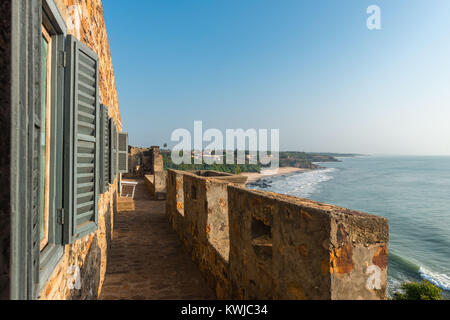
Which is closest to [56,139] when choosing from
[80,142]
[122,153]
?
[80,142]

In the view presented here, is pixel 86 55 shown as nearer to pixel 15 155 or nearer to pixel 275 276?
pixel 15 155

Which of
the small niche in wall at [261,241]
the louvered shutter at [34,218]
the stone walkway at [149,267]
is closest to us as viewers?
the louvered shutter at [34,218]

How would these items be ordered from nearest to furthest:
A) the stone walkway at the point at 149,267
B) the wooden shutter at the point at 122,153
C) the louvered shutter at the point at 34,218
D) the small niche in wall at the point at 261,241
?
the louvered shutter at the point at 34,218 → the small niche in wall at the point at 261,241 → the stone walkway at the point at 149,267 → the wooden shutter at the point at 122,153

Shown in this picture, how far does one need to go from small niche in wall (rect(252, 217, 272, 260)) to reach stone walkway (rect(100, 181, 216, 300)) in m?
1.78

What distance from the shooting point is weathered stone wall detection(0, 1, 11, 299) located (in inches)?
34.8

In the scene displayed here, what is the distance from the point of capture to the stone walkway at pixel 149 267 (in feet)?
13.1

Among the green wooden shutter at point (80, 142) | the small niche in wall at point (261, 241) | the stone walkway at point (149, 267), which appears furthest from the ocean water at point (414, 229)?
A: the green wooden shutter at point (80, 142)

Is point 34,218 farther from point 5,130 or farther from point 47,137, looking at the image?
point 47,137

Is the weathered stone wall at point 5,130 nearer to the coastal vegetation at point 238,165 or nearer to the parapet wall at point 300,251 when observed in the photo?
the parapet wall at point 300,251

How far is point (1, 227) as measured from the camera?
0.88 meters

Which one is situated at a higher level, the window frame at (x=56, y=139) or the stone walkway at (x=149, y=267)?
the window frame at (x=56, y=139)

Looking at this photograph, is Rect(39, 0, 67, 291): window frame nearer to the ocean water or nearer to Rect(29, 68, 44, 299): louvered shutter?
Rect(29, 68, 44, 299): louvered shutter
